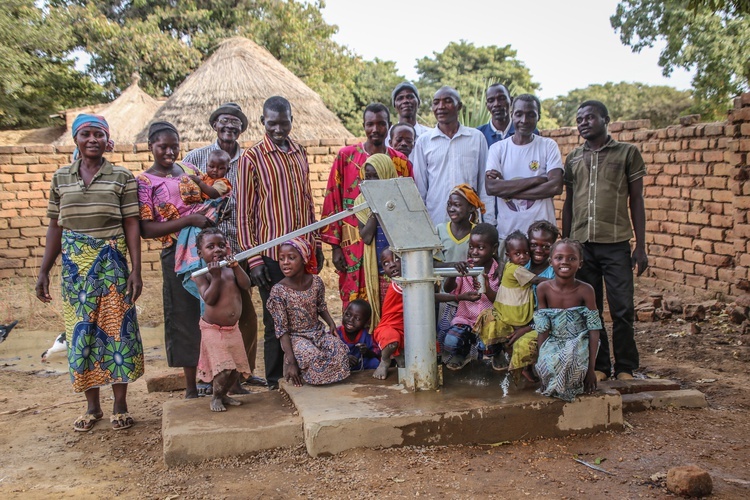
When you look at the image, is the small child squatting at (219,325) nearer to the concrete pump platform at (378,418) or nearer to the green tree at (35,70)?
the concrete pump platform at (378,418)

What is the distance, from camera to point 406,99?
4.83 metres

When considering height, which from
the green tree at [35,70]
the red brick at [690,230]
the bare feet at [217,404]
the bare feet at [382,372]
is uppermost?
the green tree at [35,70]

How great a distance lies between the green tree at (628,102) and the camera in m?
18.4

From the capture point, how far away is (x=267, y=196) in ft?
12.4

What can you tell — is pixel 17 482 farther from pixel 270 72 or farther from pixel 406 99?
pixel 270 72

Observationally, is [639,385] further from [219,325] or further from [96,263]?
[96,263]

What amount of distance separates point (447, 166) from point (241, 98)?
6.83m

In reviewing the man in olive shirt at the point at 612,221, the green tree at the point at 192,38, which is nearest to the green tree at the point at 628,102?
the green tree at the point at 192,38

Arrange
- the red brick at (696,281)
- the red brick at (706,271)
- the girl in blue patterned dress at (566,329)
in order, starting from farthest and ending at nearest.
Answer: the red brick at (696,281) < the red brick at (706,271) < the girl in blue patterned dress at (566,329)

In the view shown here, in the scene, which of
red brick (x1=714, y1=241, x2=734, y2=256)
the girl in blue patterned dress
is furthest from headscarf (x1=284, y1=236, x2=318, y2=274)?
red brick (x1=714, y1=241, x2=734, y2=256)

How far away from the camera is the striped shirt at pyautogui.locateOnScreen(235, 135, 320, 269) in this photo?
3748mm

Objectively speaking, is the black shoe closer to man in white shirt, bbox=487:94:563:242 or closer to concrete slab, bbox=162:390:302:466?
concrete slab, bbox=162:390:302:466

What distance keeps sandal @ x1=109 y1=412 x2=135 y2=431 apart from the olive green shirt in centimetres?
256

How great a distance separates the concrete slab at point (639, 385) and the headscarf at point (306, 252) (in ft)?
5.15
